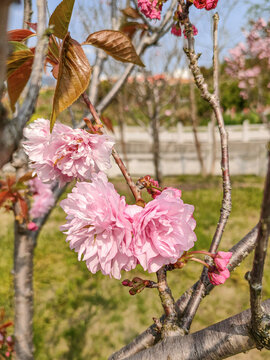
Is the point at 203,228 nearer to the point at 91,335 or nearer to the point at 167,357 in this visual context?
the point at 91,335

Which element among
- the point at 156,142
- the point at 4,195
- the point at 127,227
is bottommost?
the point at 156,142

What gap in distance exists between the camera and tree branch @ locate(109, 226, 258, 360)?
68 cm

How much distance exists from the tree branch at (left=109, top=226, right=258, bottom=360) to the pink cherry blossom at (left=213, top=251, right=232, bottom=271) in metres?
0.15

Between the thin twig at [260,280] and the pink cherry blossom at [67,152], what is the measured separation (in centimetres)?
31

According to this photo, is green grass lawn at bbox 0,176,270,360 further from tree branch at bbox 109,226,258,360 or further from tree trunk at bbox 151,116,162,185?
tree trunk at bbox 151,116,162,185

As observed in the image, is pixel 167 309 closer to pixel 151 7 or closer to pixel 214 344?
pixel 214 344

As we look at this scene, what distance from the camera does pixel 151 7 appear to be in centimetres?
80

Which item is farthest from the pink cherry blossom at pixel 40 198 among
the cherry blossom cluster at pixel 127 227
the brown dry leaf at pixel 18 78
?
the cherry blossom cluster at pixel 127 227

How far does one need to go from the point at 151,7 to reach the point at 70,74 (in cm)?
38

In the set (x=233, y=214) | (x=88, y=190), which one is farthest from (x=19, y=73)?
(x=233, y=214)

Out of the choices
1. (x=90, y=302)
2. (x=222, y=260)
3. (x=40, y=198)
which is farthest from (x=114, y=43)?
(x=90, y=302)

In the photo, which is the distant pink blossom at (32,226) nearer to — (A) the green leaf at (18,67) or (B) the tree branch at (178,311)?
(A) the green leaf at (18,67)

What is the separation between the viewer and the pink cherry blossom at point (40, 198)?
71.8 inches

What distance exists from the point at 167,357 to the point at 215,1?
0.69 meters
